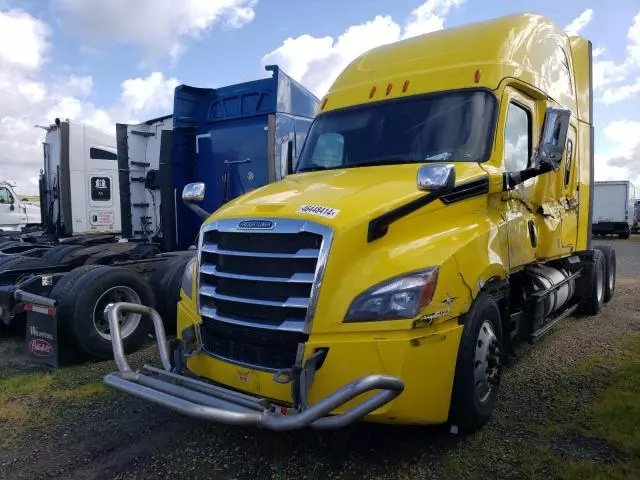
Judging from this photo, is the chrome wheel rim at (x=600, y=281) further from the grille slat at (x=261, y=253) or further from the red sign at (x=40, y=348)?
the red sign at (x=40, y=348)

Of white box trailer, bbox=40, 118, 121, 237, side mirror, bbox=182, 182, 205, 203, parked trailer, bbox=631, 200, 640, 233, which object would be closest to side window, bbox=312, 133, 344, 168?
side mirror, bbox=182, 182, 205, 203

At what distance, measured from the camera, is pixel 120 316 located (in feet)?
20.0

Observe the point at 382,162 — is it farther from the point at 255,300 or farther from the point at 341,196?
the point at 255,300

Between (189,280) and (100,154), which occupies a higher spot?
(100,154)

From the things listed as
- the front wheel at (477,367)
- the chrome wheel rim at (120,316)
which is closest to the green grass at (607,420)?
the front wheel at (477,367)

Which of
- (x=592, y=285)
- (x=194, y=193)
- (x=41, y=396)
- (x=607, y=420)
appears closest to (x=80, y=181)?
(x=41, y=396)

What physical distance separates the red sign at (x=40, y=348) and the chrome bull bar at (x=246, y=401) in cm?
243

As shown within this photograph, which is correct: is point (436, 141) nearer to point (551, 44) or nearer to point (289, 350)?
point (289, 350)

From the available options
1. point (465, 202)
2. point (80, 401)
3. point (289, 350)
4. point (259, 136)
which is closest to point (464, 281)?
point (465, 202)

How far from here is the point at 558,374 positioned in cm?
529

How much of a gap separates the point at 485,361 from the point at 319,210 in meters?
1.66

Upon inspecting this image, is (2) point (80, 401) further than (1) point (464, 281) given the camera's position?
Yes

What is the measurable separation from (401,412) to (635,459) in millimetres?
1649

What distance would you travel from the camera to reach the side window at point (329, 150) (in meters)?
5.04
